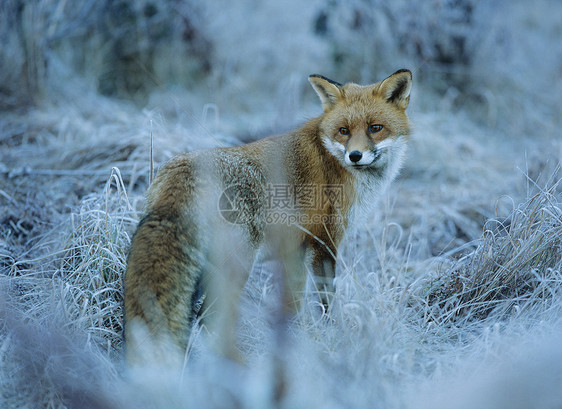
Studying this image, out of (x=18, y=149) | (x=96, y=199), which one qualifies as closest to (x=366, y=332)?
(x=96, y=199)

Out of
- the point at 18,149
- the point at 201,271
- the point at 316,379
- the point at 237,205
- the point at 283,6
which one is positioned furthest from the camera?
the point at 283,6

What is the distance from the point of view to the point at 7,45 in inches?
263

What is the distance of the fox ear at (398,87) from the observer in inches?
136

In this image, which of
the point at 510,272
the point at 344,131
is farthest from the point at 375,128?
the point at 510,272

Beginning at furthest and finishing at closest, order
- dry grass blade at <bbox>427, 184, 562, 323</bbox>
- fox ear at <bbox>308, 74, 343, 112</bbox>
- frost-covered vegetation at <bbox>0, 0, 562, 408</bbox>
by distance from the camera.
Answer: fox ear at <bbox>308, 74, 343, 112</bbox>
dry grass blade at <bbox>427, 184, 562, 323</bbox>
frost-covered vegetation at <bbox>0, 0, 562, 408</bbox>

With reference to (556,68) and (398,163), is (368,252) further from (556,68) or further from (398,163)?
(556,68)

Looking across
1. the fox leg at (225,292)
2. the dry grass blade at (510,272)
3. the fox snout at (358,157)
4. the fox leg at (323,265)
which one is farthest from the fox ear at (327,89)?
the dry grass blade at (510,272)

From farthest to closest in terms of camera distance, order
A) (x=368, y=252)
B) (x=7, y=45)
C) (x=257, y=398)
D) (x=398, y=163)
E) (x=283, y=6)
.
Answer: (x=283, y=6)
(x=7, y=45)
(x=368, y=252)
(x=398, y=163)
(x=257, y=398)

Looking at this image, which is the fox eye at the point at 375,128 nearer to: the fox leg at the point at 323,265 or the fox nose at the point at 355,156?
the fox nose at the point at 355,156

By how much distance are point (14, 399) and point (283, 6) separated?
32.4 ft

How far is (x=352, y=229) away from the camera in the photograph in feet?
11.7

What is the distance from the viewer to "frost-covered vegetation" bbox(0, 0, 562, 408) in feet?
7.48

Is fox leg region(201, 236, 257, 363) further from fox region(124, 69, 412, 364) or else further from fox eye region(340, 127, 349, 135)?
fox eye region(340, 127, 349, 135)

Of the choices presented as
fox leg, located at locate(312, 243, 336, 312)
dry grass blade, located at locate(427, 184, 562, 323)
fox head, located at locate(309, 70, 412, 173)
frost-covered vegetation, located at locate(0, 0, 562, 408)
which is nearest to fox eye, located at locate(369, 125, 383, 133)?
fox head, located at locate(309, 70, 412, 173)
